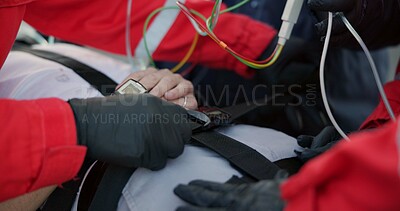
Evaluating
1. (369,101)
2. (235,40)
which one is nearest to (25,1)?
(235,40)

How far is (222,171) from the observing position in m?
0.66

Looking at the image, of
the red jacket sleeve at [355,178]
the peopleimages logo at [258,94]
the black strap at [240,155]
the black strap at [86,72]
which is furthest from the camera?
the peopleimages logo at [258,94]

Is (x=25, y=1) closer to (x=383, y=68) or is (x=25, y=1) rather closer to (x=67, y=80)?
(x=67, y=80)

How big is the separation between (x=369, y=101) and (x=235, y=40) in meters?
0.49

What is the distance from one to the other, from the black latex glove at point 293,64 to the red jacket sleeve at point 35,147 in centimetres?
65

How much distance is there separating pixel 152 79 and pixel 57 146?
0.33 m

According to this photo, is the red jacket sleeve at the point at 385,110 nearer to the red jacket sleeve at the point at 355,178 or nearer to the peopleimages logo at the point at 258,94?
the peopleimages logo at the point at 258,94

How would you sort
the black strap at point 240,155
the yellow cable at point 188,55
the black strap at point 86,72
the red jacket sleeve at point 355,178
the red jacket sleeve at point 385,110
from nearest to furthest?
the red jacket sleeve at point 355,178 < the black strap at point 240,155 < the red jacket sleeve at point 385,110 < the black strap at point 86,72 < the yellow cable at point 188,55

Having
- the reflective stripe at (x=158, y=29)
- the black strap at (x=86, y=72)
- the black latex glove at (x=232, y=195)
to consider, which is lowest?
the black strap at (x=86, y=72)

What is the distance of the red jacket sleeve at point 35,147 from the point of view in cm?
56

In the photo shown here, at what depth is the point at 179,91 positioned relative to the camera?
87cm

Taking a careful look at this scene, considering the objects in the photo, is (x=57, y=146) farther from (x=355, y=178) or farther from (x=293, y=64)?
(x=293, y=64)

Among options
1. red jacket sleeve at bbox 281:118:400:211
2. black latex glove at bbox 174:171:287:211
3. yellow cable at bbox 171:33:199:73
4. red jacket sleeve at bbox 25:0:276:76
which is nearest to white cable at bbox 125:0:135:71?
red jacket sleeve at bbox 25:0:276:76

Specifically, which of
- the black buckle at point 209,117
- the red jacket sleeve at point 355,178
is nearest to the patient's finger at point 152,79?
the black buckle at point 209,117
